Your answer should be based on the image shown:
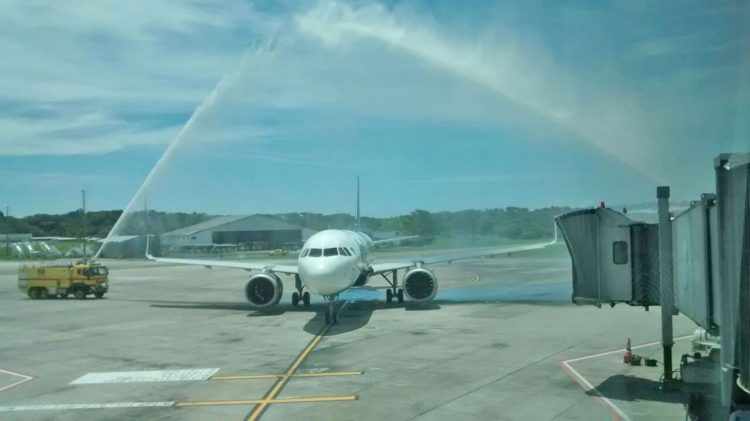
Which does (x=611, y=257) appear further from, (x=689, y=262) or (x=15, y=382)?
(x=15, y=382)

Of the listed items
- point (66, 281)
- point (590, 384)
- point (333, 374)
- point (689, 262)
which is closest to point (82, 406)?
point (333, 374)

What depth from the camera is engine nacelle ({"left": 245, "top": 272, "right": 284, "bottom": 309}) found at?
3288 cm

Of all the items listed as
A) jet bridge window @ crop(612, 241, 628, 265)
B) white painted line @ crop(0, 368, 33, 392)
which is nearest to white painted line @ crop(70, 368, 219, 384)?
white painted line @ crop(0, 368, 33, 392)

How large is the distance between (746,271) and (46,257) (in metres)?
99.0

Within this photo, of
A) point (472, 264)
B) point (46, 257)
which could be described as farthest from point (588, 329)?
point (46, 257)

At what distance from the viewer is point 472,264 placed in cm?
7638

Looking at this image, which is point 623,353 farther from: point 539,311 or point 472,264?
point 472,264

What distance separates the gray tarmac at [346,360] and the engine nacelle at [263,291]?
2.13 ft

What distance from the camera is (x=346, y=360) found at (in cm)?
2023

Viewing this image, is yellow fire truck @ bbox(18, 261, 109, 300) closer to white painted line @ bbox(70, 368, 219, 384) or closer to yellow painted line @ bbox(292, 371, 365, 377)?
white painted line @ bbox(70, 368, 219, 384)

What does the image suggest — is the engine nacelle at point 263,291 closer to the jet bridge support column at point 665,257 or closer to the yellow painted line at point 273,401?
the yellow painted line at point 273,401

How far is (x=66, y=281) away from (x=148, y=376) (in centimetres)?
2917

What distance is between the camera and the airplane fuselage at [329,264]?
27.9 m

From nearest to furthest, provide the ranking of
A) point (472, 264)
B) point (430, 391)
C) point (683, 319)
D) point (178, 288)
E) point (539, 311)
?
point (430, 391)
point (683, 319)
point (539, 311)
point (178, 288)
point (472, 264)
